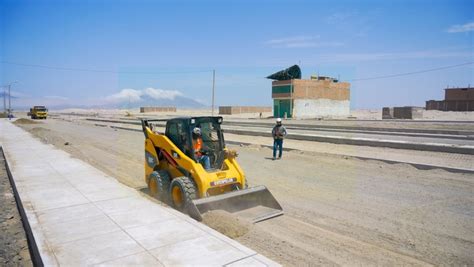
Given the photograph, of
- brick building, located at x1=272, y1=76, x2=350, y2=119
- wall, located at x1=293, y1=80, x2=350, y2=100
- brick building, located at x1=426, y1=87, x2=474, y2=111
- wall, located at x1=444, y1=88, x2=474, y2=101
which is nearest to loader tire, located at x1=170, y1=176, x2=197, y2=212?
brick building, located at x1=272, y1=76, x2=350, y2=119

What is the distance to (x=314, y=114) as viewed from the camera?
5506cm

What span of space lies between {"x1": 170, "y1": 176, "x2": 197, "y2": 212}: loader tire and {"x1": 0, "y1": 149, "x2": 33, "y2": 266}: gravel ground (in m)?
2.55

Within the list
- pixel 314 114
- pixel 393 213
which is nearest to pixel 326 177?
pixel 393 213

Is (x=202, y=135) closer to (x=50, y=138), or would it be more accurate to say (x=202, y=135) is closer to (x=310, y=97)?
(x=50, y=138)

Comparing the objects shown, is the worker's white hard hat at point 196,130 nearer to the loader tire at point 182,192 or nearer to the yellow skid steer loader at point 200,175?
the yellow skid steer loader at point 200,175

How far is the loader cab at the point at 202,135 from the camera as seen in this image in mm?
7132

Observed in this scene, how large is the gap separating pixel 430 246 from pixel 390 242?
0.56 m

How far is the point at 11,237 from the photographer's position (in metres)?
5.99

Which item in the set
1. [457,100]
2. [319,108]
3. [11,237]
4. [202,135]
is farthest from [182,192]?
[457,100]

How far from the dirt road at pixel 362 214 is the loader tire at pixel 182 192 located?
→ 1345 mm

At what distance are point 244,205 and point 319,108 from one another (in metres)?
50.5

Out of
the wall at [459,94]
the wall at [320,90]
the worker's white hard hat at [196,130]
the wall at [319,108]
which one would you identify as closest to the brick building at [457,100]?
the wall at [459,94]

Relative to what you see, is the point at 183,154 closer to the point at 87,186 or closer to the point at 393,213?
the point at 87,186

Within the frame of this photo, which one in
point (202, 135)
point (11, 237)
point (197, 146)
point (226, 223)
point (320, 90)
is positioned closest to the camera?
point (226, 223)
